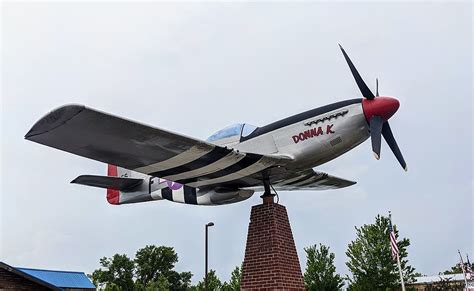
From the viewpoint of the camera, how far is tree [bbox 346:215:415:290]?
28.8m

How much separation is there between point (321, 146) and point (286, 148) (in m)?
0.79

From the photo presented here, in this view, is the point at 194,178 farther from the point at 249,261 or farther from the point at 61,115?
the point at 61,115

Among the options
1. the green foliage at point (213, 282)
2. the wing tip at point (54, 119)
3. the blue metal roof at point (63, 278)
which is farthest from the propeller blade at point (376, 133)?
the green foliage at point (213, 282)

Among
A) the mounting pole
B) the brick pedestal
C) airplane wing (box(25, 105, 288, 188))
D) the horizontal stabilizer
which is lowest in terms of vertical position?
the brick pedestal

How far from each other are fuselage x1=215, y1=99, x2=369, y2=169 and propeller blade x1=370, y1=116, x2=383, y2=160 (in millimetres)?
173

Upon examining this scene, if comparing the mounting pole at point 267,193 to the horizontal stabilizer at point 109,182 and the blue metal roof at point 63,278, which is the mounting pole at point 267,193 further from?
the blue metal roof at point 63,278

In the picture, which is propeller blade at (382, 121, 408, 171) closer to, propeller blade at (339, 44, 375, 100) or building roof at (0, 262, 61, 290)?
propeller blade at (339, 44, 375, 100)

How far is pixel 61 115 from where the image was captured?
7.35 m

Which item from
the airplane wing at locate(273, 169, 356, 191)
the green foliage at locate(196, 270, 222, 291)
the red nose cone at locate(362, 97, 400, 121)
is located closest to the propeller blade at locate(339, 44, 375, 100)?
the red nose cone at locate(362, 97, 400, 121)

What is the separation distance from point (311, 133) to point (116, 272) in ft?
184

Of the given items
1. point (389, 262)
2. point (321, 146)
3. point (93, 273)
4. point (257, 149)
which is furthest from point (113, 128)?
point (93, 273)

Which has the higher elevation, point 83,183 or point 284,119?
point 284,119

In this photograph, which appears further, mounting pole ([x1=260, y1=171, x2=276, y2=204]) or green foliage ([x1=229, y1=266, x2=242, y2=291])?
green foliage ([x1=229, y1=266, x2=242, y2=291])

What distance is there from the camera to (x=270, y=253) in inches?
391
